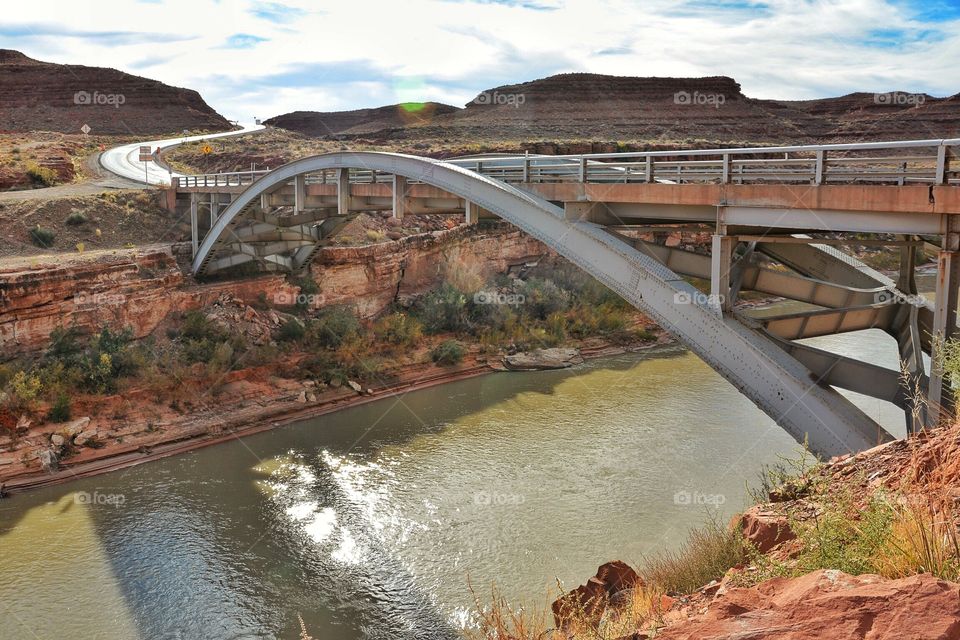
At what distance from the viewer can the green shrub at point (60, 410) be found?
16131mm

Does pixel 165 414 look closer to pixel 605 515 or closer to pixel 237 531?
pixel 237 531

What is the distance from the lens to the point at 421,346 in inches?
888

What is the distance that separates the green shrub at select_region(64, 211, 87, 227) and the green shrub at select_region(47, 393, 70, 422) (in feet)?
35.2

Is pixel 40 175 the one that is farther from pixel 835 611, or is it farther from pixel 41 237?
pixel 835 611

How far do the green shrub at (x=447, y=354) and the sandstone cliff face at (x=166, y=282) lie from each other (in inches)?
111

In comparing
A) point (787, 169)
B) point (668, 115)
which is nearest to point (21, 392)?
point (787, 169)

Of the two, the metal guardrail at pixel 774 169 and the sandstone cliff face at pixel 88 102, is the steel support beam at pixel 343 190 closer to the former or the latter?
the metal guardrail at pixel 774 169

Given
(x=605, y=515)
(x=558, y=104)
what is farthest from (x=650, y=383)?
(x=558, y=104)

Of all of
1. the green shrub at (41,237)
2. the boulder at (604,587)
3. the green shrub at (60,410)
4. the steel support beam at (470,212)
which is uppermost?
the steel support beam at (470,212)

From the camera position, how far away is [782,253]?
9516 millimetres

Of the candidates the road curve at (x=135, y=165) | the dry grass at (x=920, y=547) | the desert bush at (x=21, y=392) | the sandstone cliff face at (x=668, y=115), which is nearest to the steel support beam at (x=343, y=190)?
the desert bush at (x=21, y=392)

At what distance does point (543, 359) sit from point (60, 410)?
12942mm

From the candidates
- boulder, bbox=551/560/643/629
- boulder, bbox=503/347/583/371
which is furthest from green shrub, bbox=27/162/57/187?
boulder, bbox=551/560/643/629

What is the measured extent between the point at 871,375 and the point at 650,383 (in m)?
13.0
